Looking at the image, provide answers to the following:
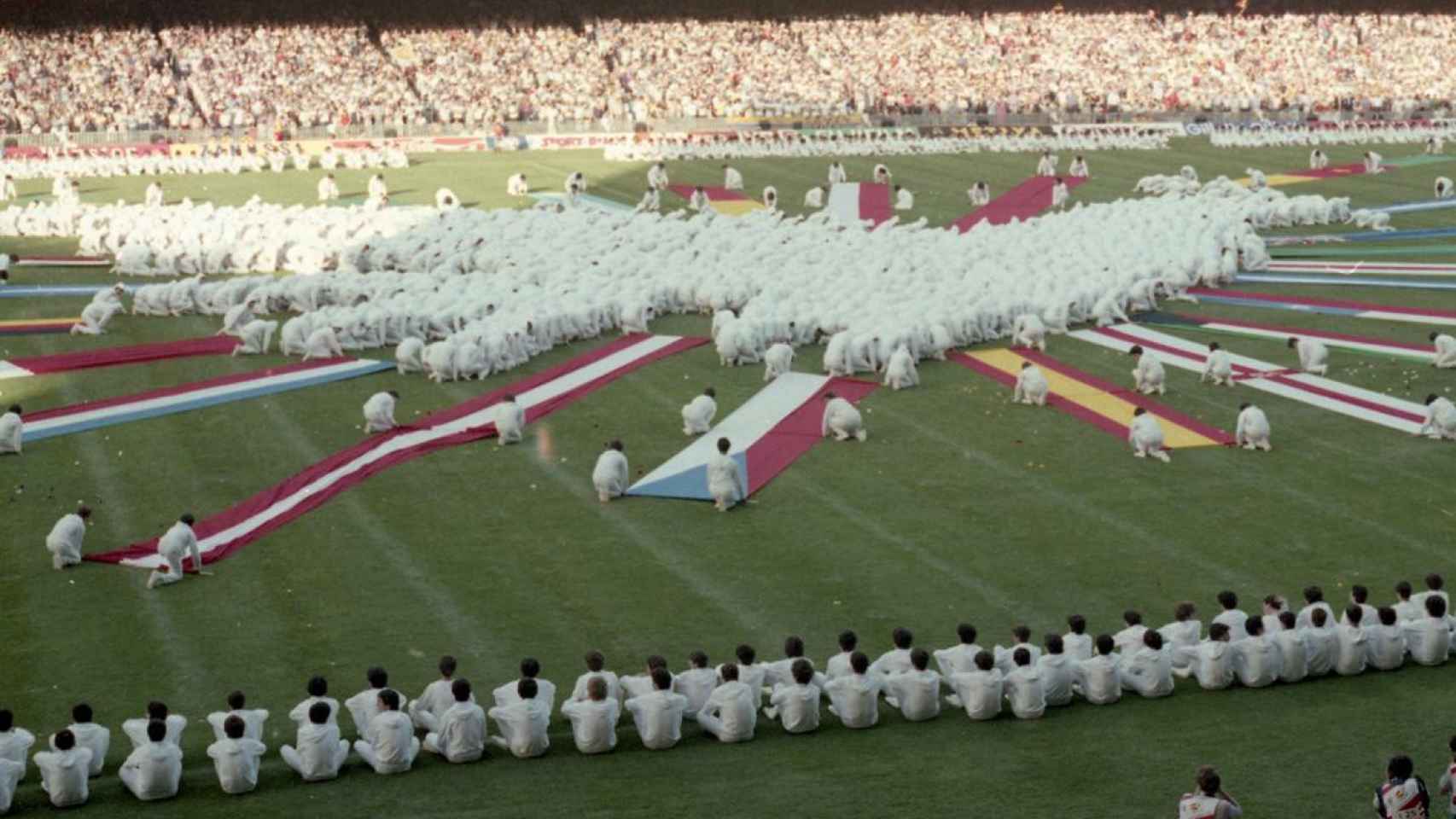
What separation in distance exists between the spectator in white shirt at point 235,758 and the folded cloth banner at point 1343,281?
2908 centimetres

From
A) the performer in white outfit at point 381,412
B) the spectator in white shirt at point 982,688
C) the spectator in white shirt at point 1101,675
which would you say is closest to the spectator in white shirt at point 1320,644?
the spectator in white shirt at point 1101,675

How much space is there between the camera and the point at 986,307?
32688mm

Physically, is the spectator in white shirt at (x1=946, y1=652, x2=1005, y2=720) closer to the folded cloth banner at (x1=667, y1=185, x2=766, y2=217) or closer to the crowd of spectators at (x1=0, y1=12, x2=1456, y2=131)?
the folded cloth banner at (x1=667, y1=185, x2=766, y2=217)

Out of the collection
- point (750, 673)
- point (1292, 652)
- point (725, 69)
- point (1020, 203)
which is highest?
point (725, 69)

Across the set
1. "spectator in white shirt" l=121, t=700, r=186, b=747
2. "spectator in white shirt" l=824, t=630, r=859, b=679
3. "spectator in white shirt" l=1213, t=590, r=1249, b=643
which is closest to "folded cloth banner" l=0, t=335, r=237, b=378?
"spectator in white shirt" l=121, t=700, r=186, b=747

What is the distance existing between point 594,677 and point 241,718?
2.95 metres

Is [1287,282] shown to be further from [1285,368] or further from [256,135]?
[256,135]

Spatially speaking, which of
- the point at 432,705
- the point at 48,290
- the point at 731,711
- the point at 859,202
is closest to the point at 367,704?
the point at 432,705

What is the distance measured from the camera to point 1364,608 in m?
17.2

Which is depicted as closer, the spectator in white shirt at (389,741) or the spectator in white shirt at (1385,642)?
the spectator in white shirt at (389,741)

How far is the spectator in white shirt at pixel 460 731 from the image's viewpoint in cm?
1530

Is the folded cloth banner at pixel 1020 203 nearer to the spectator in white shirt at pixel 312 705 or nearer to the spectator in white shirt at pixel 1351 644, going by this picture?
the spectator in white shirt at pixel 1351 644

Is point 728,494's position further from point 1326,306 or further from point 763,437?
point 1326,306

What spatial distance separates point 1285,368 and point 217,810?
21.0 metres
